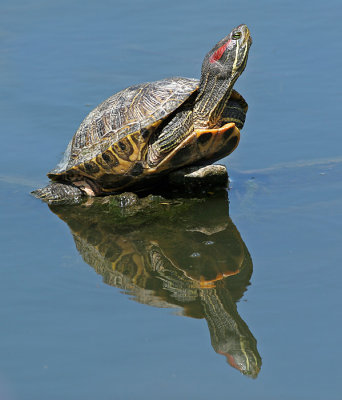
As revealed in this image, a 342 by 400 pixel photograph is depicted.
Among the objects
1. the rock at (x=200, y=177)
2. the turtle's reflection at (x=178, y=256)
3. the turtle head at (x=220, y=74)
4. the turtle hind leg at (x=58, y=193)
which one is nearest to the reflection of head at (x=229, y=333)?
the turtle's reflection at (x=178, y=256)

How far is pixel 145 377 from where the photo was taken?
12.8 ft

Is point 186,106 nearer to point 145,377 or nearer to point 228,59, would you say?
point 228,59

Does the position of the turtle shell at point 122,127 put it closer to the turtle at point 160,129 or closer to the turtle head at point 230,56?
the turtle at point 160,129

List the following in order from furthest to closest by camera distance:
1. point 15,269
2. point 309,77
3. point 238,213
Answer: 1. point 309,77
2. point 238,213
3. point 15,269

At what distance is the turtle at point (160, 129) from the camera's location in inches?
244

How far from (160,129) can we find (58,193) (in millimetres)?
1144

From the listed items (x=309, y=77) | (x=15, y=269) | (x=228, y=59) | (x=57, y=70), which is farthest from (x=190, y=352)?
(x=57, y=70)

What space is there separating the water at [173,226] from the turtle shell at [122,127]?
526 mm

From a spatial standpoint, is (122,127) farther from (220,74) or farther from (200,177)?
(220,74)

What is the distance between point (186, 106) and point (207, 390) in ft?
10.5

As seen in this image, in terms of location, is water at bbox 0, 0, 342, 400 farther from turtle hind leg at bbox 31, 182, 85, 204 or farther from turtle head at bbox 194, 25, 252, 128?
turtle head at bbox 194, 25, 252, 128

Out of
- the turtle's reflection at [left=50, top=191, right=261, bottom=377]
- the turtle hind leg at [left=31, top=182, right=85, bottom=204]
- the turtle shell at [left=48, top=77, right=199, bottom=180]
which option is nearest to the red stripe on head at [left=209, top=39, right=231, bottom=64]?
the turtle shell at [left=48, top=77, right=199, bottom=180]

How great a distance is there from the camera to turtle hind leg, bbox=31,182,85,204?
6.64 meters

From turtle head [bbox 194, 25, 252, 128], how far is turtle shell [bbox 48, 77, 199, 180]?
0.45ft
